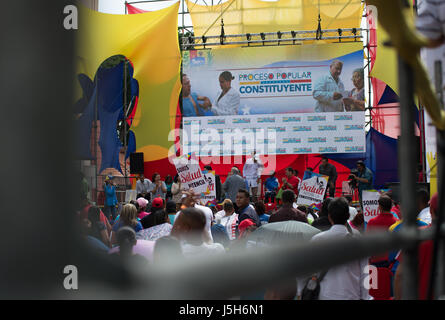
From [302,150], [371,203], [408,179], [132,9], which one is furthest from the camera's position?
[132,9]

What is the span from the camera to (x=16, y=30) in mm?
317

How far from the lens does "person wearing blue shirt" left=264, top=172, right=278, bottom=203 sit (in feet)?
41.1

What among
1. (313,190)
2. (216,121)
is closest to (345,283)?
(313,190)

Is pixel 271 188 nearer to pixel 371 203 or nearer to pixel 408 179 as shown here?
pixel 371 203

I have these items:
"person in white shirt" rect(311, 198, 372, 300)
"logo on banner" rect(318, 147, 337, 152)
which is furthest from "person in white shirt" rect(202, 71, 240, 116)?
"person in white shirt" rect(311, 198, 372, 300)

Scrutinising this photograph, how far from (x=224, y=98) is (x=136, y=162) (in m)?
3.21

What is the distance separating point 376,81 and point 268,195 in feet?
16.3

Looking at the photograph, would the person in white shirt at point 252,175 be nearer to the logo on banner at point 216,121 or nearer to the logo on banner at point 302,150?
the logo on banner at point 302,150

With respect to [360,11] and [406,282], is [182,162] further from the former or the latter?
[360,11]

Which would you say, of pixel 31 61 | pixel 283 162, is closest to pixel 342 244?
pixel 31 61

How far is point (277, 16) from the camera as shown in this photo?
558 inches

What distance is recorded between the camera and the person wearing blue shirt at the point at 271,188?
12.5 metres

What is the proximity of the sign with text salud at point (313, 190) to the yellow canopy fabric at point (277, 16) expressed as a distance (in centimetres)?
738

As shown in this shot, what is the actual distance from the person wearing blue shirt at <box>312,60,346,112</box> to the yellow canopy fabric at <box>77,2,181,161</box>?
392 centimetres
